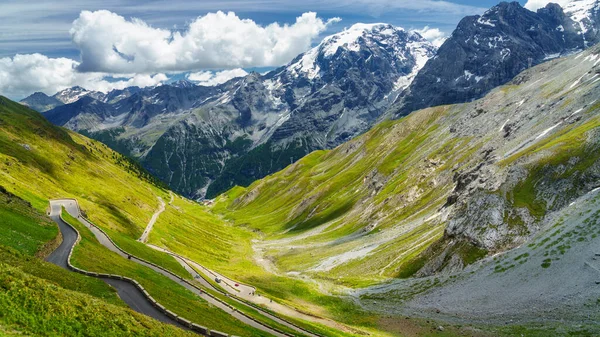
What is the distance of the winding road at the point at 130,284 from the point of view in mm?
41906

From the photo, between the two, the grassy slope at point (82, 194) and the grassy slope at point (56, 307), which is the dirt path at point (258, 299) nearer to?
the grassy slope at point (82, 194)

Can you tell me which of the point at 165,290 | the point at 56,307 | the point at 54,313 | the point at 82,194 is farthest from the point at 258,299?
the point at 82,194

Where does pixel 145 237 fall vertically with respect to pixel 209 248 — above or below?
above

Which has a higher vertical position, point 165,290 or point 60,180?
point 165,290

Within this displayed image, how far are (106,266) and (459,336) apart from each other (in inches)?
2012

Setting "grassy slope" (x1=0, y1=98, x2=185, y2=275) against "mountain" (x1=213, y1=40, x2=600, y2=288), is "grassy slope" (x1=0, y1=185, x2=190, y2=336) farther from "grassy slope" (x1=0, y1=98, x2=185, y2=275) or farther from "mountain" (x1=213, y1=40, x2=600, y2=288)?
"mountain" (x1=213, y1=40, x2=600, y2=288)

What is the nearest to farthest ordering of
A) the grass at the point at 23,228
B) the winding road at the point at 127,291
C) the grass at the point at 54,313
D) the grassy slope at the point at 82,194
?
the grass at the point at 54,313 < the winding road at the point at 127,291 < the grass at the point at 23,228 < the grassy slope at the point at 82,194

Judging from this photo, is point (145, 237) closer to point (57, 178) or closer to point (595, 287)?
point (57, 178)

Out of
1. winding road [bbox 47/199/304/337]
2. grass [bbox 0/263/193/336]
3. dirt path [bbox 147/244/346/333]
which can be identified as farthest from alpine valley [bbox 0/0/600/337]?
dirt path [bbox 147/244/346/333]

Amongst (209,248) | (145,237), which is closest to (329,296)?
(145,237)

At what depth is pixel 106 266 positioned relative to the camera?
5416 centimetres

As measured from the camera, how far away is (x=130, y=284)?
155 ft

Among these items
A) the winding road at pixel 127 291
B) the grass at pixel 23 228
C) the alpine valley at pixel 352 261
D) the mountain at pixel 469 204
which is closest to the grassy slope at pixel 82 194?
the grass at pixel 23 228

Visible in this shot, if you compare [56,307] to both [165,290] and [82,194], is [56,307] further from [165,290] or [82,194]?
[82,194]
